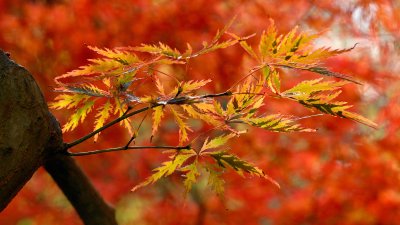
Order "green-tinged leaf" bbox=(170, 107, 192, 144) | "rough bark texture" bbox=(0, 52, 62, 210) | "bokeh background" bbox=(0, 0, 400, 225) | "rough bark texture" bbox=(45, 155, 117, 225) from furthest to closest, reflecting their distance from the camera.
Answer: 1. "bokeh background" bbox=(0, 0, 400, 225)
2. "rough bark texture" bbox=(45, 155, 117, 225)
3. "green-tinged leaf" bbox=(170, 107, 192, 144)
4. "rough bark texture" bbox=(0, 52, 62, 210)

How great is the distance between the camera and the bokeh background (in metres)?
2.51

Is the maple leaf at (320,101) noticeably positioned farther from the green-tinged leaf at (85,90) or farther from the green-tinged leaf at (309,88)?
the green-tinged leaf at (85,90)

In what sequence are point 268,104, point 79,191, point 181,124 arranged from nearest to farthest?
1. point 181,124
2. point 79,191
3. point 268,104

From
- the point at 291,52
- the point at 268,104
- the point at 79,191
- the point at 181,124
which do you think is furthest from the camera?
the point at 268,104

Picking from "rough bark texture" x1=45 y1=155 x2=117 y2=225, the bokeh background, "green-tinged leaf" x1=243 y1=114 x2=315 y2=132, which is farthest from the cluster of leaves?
the bokeh background

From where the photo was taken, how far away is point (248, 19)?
2.68 meters

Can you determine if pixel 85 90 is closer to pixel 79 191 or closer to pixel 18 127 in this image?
pixel 18 127

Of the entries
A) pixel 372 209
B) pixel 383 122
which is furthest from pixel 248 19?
pixel 372 209

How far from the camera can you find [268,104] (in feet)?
9.71

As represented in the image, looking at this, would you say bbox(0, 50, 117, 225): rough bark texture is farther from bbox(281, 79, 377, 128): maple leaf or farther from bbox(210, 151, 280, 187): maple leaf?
bbox(281, 79, 377, 128): maple leaf

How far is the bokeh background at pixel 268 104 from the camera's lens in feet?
8.24

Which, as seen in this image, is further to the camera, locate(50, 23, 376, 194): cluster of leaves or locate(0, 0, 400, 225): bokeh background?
locate(0, 0, 400, 225): bokeh background

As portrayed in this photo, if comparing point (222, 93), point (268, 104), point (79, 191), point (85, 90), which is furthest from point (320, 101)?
point (268, 104)

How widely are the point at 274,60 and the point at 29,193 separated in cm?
280
